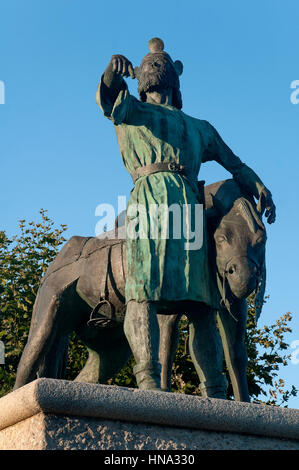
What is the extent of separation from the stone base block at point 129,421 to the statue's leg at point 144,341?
72cm

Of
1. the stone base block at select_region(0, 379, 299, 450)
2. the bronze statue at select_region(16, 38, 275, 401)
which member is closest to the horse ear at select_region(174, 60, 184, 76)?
the bronze statue at select_region(16, 38, 275, 401)

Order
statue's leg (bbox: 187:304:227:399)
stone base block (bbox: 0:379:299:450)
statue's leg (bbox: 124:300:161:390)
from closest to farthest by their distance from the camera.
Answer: stone base block (bbox: 0:379:299:450) < statue's leg (bbox: 124:300:161:390) < statue's leg (bbox: 187:304:227:399)

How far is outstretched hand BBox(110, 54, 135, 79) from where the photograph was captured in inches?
223

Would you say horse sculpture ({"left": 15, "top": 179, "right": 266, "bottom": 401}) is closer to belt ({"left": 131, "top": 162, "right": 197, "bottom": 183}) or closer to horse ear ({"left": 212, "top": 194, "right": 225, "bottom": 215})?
horse ear ({"left": 212, "top": 194, "right": 225, "bottom": 215})

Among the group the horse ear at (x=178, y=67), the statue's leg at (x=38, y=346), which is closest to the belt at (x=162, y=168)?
the horse ear at (x=178, y=67)

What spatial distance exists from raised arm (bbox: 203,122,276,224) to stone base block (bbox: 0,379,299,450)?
188cm

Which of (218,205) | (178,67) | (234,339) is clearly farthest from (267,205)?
(178,67)

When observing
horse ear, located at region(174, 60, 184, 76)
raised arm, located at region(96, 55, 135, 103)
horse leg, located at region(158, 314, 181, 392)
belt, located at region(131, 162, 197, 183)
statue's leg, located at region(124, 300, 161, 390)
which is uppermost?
horse ear, located at region(174, 60, 184, 76)

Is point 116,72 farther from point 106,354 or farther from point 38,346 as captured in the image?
point 106,354

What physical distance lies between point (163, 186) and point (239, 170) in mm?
817

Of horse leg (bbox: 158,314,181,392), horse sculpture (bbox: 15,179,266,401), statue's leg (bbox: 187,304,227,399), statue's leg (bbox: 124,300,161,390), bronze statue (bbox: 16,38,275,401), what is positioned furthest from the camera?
horse leg (bbox: 158,314,181,392)
